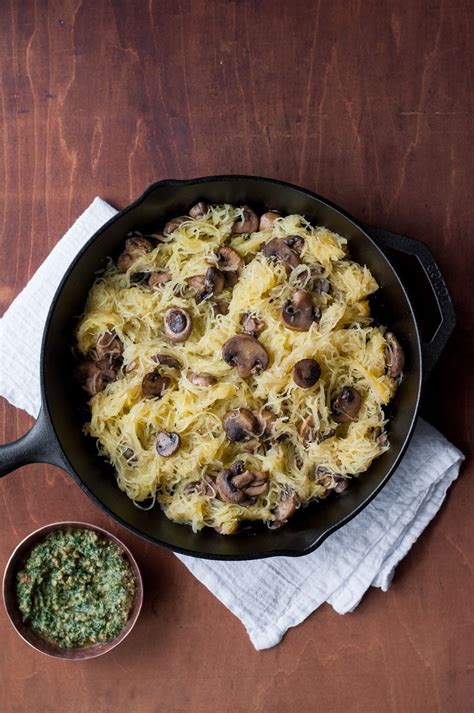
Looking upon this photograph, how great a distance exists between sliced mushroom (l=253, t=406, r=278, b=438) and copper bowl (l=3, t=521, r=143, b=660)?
2.70 feet

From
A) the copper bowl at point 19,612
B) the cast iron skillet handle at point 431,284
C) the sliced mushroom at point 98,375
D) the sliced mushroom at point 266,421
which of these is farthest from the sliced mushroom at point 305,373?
the copper bowl at point 19,612

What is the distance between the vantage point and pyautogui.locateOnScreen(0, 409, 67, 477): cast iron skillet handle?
295 cm

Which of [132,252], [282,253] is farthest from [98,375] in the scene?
[282,253]

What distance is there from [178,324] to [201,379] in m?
0.24

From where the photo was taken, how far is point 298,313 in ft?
10.2

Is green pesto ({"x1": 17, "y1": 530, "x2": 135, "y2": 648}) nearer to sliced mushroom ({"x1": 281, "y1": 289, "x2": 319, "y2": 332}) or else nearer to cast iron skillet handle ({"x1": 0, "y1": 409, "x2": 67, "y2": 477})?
cast iron skillet handle ({"x1": 0, "y1": 409, "x2": 67, "y2": 477})

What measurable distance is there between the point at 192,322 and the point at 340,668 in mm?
1711

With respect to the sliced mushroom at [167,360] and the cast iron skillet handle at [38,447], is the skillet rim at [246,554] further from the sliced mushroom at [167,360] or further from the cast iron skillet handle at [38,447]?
the sliced mushroom at [167,360]

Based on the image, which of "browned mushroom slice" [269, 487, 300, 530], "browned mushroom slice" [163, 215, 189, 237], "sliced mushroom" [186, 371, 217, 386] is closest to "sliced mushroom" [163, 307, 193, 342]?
"sliced mushroom" [186, 371, 217, 386]

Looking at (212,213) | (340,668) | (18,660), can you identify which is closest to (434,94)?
(212,213)

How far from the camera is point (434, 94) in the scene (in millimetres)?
3559

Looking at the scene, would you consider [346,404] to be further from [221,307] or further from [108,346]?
[108,346]

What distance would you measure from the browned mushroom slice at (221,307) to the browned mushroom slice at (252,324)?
0.10 m

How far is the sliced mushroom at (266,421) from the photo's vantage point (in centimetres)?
312
